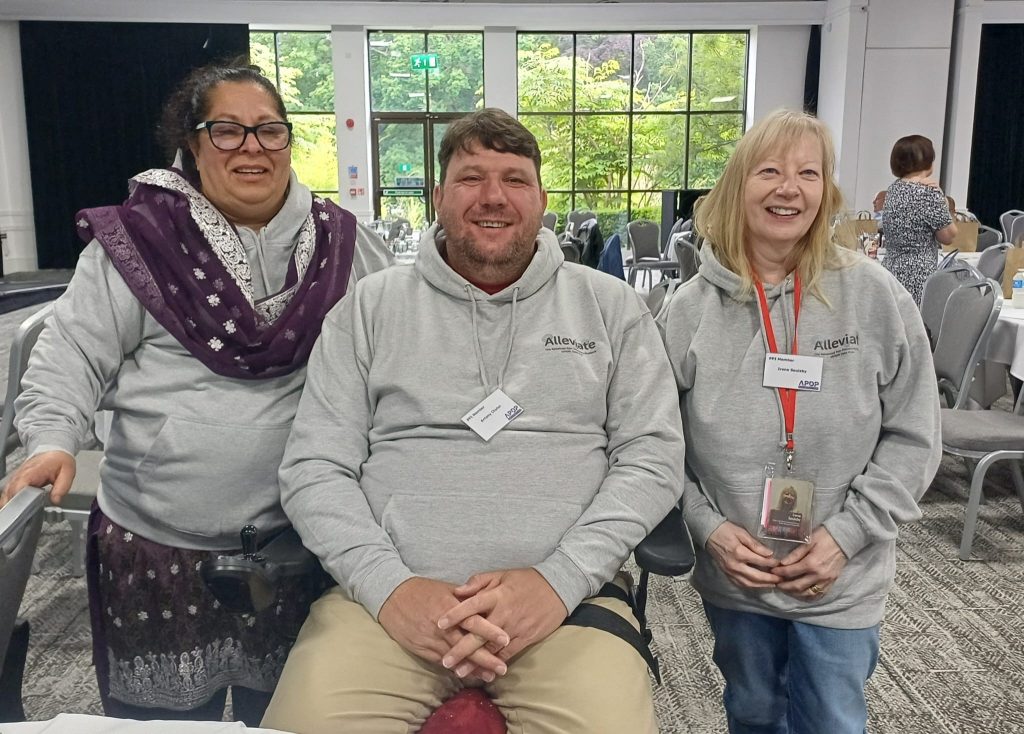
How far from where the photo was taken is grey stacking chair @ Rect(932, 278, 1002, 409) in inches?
120

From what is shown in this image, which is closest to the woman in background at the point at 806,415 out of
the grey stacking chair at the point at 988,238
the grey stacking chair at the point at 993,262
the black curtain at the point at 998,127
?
the grey stacking chair at the point at 993,262

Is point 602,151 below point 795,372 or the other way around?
the other way around

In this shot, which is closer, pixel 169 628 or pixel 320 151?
pixel 169 628

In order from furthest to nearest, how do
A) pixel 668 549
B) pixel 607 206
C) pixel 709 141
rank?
pixel 607 206 → pixel 709 141 → pixel 668 549

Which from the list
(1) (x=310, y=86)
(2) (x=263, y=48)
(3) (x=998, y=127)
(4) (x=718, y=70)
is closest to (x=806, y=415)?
(1) (x=310, y=86)

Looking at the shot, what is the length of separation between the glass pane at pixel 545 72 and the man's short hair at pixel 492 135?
10.4 metres

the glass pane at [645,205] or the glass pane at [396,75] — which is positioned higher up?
the glass pane at [396,75]

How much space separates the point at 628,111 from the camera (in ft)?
38.5

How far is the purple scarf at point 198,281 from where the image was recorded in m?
1.46

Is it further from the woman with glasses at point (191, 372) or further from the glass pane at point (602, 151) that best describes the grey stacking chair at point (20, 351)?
the glass pane at point (602, 151)

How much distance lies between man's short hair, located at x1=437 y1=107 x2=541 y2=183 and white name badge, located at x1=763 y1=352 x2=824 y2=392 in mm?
602

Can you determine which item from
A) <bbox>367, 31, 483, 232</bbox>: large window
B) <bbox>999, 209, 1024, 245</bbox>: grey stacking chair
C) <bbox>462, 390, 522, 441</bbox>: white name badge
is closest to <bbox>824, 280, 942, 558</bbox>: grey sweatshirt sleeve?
<bbox>462, 390, 522, 441</bbox>: white name badge

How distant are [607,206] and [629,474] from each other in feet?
36.0

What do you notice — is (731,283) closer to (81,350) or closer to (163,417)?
(163,417)
